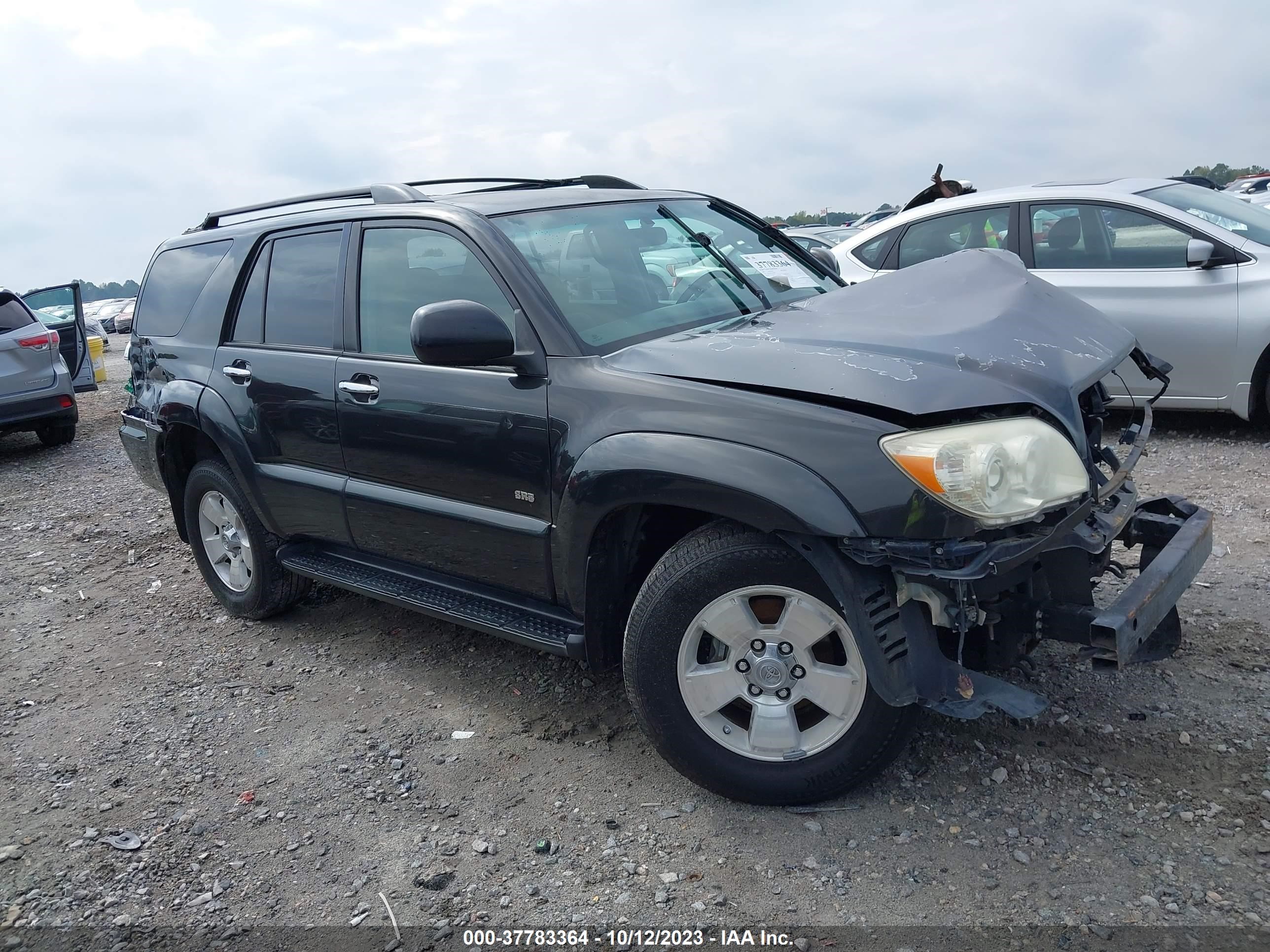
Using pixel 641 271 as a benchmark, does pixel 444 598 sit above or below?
below

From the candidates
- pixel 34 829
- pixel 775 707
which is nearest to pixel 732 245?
pixel 775 707

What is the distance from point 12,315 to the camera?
9125mm

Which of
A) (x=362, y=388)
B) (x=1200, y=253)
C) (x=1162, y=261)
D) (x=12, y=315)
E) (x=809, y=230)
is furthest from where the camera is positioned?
(x=809, y=230)

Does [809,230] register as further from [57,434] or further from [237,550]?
[237,550]

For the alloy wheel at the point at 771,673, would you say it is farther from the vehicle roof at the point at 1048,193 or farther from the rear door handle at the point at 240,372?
the vehicle roof at the point at 1048,193

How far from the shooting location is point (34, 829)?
10.5 feet

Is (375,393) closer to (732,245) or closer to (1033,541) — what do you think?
(732,245)

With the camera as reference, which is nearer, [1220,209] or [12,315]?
[1220,209]

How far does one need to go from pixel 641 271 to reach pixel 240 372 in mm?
1881

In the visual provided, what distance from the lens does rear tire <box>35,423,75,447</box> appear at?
9805mm

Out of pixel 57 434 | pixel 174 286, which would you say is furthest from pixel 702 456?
pixel 57 434

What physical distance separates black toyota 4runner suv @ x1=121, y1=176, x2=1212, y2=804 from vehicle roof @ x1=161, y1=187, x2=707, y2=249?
26mm

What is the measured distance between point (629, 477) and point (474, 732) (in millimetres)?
1269

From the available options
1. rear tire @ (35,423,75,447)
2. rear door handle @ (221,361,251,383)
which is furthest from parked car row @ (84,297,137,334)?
rear door handle @ (221,361,251,383)
